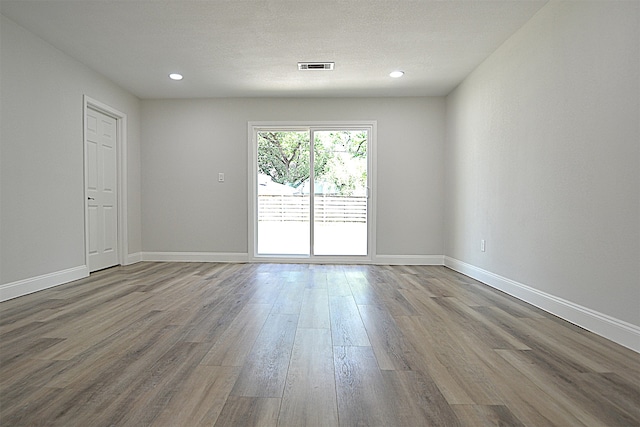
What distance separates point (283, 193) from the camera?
566 cm

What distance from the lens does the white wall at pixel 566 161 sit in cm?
220

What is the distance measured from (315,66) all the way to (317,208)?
201cm

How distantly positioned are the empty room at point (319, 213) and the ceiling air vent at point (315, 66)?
0.03 m

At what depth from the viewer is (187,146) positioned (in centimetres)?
564

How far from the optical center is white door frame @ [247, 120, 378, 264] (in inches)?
217

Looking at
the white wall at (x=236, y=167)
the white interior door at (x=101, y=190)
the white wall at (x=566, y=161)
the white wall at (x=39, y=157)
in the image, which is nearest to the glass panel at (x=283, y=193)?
the white wall at (x=236, y=167)

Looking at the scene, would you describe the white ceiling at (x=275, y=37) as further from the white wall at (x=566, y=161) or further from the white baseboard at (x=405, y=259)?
the white baseboard at (x=405, y=259)

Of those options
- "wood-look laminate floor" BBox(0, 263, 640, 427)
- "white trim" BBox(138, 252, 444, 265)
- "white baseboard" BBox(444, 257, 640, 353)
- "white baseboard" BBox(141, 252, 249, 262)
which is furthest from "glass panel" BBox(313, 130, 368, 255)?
"wood-look laminate floor" BBox(0, 263, 640, 427)

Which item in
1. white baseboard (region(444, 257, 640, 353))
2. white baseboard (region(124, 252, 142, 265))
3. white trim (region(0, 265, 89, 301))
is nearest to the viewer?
white baseboard (region(444, 257, 640, 353))

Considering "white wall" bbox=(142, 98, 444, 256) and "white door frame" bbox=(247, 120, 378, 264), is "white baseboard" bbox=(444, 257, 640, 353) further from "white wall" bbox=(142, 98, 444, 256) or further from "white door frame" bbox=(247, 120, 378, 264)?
"white door frame" bbox=(247, 120, 378, 264)

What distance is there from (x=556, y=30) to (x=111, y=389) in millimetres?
3443

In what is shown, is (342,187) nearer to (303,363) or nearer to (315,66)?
(315,66)

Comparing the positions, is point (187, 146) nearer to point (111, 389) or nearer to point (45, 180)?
point (45, 180)

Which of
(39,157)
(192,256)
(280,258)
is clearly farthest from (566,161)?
(192,256)
